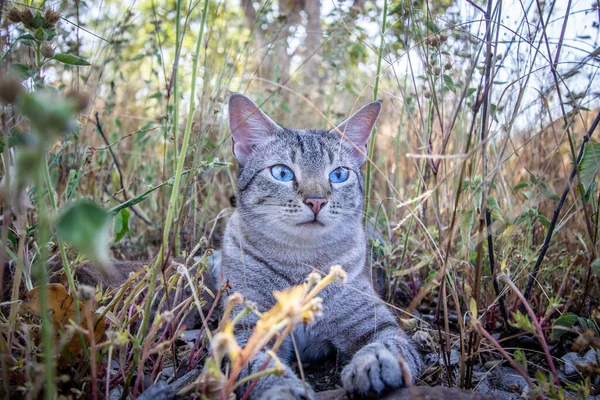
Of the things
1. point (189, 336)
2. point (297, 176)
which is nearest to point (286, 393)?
point (189, 336)

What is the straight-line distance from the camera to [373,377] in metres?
1.54

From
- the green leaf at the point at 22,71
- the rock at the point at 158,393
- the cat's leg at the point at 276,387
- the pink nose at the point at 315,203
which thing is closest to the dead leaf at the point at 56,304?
the rock at the point at 158,393

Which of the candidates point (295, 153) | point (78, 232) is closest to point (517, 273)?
point (295, 153)

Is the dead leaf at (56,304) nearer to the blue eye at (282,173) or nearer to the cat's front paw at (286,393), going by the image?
the cat's front paw at (286,393)

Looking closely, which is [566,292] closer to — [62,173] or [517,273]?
[517,273]

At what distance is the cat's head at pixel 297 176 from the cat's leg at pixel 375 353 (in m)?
0.47

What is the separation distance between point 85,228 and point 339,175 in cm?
190

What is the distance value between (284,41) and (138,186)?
1755 mm

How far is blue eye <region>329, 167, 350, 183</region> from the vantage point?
253 centimetres

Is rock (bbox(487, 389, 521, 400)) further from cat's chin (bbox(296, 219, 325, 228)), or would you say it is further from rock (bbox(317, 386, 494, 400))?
cat's chin (bbox(296, 219, 325, 228))

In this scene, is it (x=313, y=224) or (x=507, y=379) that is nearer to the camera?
(x=507, y=379)

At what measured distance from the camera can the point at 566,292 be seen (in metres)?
2.43

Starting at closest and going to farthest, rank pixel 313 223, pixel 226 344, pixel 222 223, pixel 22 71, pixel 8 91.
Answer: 1. pixel 8 91
2. pixel 226 344
3. pixel 22 71
4. pixel 313 223
5. pixel 222 223

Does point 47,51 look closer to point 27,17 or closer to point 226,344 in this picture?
point 27,17
